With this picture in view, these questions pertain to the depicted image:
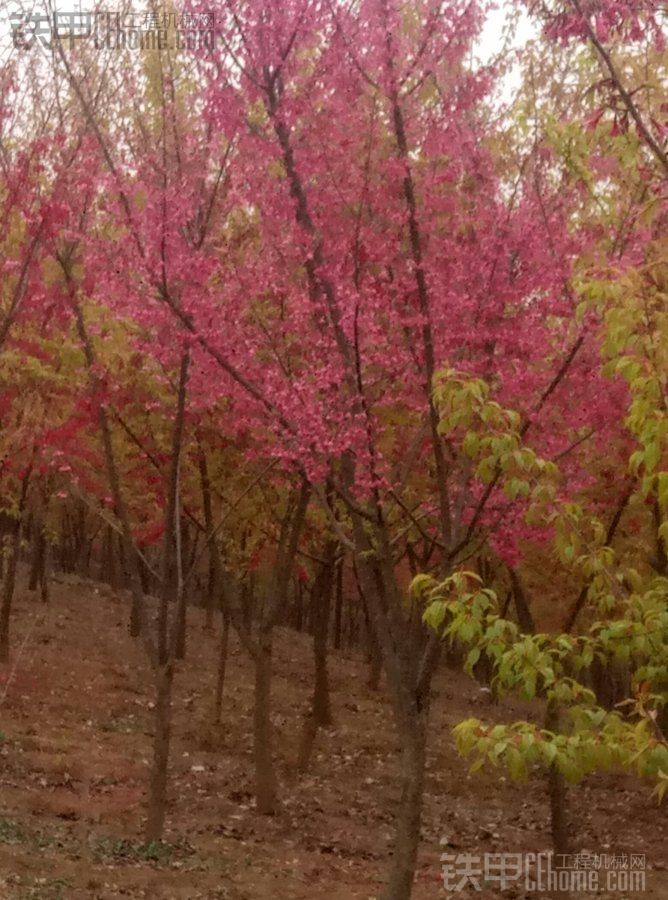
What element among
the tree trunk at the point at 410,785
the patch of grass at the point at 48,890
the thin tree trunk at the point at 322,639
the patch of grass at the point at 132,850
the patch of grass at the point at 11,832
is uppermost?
the thin tree trunk at the point at 322,639

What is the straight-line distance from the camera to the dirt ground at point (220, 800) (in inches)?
455

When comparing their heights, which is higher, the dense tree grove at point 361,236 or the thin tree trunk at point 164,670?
the dense tree grove at point 361,236

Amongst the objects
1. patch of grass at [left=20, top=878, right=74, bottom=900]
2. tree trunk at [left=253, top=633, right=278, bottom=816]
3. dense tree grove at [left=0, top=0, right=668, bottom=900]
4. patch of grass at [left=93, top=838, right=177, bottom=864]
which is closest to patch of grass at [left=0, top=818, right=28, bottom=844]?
patch of grass at [left=93, top=838, right=177, bottom=864]

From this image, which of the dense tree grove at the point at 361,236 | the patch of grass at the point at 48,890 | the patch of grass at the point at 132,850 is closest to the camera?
the dense tree grove at the point at 361,236

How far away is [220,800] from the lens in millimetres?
16062

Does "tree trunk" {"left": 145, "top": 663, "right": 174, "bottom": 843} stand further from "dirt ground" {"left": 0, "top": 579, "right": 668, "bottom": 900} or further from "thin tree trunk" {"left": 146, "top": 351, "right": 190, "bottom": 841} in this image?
"dirt ground" {"left": 0, "top": 579, "right": 668, "bottom": 900}

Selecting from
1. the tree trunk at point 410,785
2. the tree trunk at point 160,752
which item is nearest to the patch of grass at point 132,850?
the tree trunk at point 160,752

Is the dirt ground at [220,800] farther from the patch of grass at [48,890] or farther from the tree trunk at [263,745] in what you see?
the tree trunk at [263,745]

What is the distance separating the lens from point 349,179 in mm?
8977

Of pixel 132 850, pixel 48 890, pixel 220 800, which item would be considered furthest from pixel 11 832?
pixel 220 800

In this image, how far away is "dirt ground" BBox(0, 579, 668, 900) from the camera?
11.5 metres

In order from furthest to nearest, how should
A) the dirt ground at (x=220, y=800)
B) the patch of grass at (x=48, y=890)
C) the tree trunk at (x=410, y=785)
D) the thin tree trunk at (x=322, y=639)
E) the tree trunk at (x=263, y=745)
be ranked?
the thin tree trunk at (x=322, y=639), the tree trunk at (x=263, y=745), the dirt ground at (x=220, y=800), the patch of grass at (x=48, y=890), the tree trunk at (x=410, y=785)

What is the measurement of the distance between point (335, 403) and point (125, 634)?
24138 millimetres

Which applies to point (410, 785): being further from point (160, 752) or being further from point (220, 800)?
point (220, 800)
